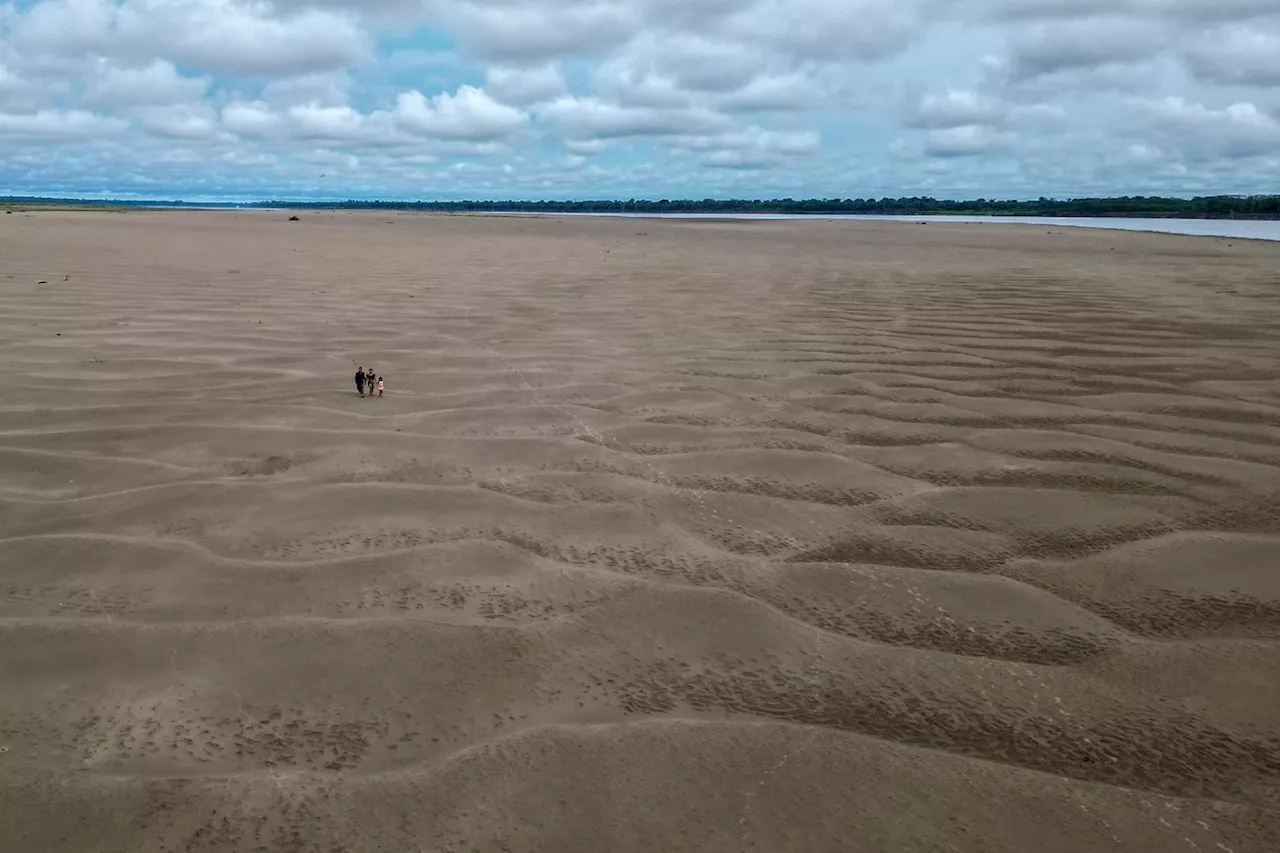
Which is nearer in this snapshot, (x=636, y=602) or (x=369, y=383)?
(x=636, y=602)

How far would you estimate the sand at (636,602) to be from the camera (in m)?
1.95

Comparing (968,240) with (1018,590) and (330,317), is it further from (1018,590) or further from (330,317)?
(1018,590)

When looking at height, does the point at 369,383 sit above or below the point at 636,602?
above

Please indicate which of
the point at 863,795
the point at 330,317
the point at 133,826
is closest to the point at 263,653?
the point at 133,826

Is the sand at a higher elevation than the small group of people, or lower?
lower

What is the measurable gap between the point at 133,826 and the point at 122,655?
31.2 inches

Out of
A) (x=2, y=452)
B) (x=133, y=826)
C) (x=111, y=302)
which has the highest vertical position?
(x=111, y=302)

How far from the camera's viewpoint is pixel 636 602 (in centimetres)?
284

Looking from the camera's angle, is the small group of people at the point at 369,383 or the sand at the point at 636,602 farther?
the small group of people at the point at 369,383

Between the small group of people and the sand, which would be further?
the small group of people

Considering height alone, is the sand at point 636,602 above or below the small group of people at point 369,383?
below

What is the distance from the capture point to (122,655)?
2500mm

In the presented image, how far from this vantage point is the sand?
195 centimetres

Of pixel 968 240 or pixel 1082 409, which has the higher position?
pixel 968 240
